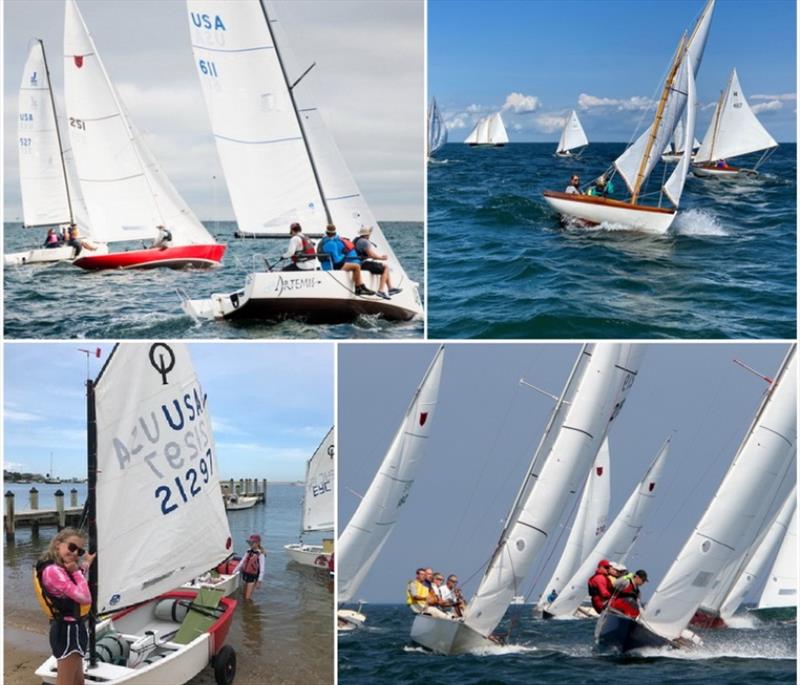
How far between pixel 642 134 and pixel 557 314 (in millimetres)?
3515

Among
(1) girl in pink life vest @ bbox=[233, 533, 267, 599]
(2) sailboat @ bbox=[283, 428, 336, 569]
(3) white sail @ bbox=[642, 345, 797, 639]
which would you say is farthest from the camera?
(1) girl in pink life vest @ bbox=[233, 533, 267, 599]

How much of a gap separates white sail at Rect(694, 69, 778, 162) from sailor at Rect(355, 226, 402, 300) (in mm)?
6722

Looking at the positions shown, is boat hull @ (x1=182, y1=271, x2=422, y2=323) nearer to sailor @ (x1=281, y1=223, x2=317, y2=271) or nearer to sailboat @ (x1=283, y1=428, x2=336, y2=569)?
sailor @ (x1=281, y1=223, x2=317, y2=271)

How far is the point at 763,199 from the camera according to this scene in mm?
12906

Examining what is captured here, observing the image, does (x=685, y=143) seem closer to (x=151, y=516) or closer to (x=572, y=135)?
(x=572, y=135)

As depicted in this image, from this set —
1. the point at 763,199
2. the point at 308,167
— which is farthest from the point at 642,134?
the point at 308,167

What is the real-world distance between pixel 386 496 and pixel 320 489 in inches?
29.4

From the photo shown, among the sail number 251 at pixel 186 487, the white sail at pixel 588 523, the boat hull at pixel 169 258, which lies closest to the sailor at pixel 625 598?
the white sail at pixel 588 523

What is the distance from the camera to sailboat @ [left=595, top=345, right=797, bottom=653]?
8.66 metres

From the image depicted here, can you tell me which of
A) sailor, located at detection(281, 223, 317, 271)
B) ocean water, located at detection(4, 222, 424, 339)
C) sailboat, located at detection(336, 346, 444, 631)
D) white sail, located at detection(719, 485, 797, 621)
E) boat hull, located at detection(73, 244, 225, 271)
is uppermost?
sailor, located at detection(281, 223, 317, 271)

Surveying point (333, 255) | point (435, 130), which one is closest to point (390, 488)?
point (333, 255)

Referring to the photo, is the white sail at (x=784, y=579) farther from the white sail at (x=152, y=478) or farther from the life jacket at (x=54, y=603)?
the life jacket at (x=54, y=603)

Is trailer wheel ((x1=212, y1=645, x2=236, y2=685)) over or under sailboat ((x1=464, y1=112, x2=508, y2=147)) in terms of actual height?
under

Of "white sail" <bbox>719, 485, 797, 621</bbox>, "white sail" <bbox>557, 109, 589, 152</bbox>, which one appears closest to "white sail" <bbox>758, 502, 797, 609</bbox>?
"white sail" <bbox>719, 485, 797, 621</bbox>
